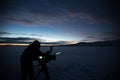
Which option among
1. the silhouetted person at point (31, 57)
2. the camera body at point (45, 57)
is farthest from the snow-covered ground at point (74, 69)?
the silhouetted person at point (31, 57)

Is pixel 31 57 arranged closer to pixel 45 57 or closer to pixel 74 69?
pixel 45 57

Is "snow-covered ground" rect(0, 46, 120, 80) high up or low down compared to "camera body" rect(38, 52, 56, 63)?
down

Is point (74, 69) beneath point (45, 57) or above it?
beneath

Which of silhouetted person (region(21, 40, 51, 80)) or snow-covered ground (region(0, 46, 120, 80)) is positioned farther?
snow-covered ground (region(0, 46, 120, 80))

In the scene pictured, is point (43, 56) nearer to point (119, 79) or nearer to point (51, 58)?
point (51, 58)

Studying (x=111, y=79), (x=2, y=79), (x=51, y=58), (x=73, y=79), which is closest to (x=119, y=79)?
(x=111, y=79)

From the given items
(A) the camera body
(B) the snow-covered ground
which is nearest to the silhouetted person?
(A) the camera body

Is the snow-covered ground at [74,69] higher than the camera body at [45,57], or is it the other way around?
the camera body at [45,57]

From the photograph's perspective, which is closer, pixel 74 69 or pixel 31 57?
pixel 31 57

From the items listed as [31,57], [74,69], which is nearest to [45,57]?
[31,57]

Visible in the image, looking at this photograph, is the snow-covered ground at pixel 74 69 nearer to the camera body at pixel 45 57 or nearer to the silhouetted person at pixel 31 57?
the camera body at pixel 45 57

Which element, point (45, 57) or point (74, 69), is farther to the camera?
point (74, 69)

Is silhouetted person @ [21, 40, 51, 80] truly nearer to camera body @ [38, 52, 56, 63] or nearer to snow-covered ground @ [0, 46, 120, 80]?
camera body @ [38, 52, 56, 63]

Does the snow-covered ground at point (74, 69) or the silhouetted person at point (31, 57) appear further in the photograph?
the snow-covered ground at point (74, 69)
